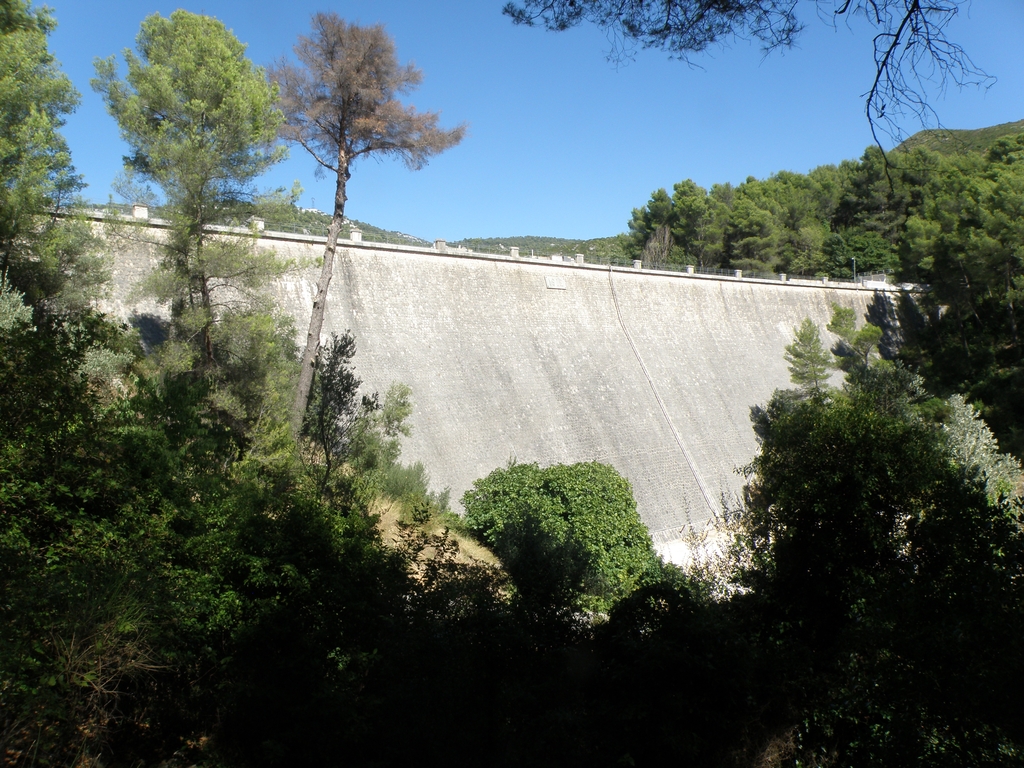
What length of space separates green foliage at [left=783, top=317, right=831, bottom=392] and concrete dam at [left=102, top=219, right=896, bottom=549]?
5.35 feet

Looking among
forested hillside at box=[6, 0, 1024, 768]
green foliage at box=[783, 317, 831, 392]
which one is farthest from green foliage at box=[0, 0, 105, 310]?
green foliage at box=[783, 317, 831, 392]

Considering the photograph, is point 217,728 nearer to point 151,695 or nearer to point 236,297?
point 151,695

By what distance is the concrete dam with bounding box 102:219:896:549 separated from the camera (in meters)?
16.3

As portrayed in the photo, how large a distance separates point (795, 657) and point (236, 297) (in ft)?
36.8

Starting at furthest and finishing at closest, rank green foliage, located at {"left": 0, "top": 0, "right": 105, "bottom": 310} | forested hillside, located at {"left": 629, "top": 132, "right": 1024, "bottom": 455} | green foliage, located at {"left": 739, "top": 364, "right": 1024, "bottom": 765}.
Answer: forested hillside, located at {"left": 629, "top": 132, "right": 1024, "bottom": 455} → green foliage, located at {"left": 0, "top": 0, "right": 105, "bottom": 310} → green foliage, located at {"left": 739, "top": 364, "right": 1024, "bottom": 765}

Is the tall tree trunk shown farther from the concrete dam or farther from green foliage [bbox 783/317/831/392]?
green foliage [bbox 783/317/831/392]

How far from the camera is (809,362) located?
2291 cm

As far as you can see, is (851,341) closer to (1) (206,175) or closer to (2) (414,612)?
(1) (206,175)

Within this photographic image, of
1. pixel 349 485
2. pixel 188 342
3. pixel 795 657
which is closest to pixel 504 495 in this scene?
pixel 349 485

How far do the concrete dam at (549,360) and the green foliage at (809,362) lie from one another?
1630mm

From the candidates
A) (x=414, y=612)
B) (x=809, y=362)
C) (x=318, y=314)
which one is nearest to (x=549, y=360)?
(x=809, y=362)

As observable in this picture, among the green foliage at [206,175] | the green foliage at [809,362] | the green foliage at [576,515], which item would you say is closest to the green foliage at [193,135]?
the green foliage at [206,175]

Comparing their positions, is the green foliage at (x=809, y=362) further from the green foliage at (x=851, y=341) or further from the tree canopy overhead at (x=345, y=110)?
the tree canopy overhead at (x=345, y=110)

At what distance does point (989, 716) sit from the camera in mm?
3715
